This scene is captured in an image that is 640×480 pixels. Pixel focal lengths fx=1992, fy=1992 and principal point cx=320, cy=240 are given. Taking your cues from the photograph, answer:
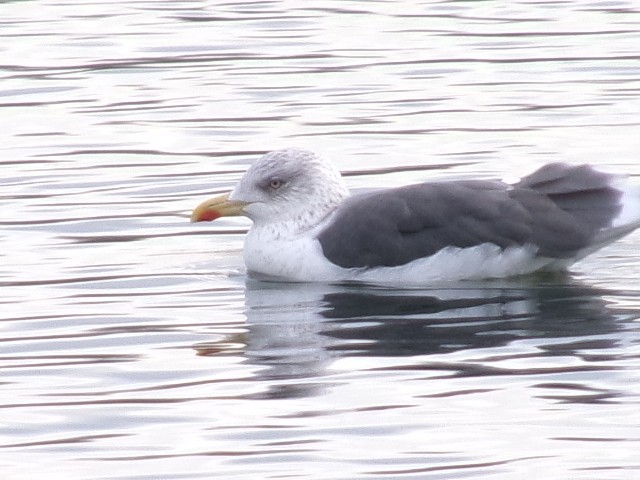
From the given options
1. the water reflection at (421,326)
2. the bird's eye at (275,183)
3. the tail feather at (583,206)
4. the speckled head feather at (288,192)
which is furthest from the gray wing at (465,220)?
the bird's eye at (275,183)

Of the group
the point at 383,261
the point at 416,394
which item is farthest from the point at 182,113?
the point at 416,394

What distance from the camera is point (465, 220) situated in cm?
1214

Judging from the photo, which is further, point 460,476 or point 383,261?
point 383,261

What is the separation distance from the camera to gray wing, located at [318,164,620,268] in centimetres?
1214

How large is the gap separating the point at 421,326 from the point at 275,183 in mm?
2294

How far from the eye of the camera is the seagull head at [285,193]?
1291 centimetres

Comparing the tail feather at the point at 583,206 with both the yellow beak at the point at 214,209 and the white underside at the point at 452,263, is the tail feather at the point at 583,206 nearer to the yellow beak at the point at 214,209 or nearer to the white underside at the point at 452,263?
the white underside at the point at 452,263

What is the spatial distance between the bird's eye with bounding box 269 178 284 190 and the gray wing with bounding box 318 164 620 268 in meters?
0.76

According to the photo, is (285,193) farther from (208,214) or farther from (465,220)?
(465,220)

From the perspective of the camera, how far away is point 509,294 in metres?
12.0

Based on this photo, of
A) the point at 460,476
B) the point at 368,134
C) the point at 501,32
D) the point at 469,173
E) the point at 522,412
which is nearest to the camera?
the point at 460,476

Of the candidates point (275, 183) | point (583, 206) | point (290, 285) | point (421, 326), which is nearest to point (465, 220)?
point (583, 206)

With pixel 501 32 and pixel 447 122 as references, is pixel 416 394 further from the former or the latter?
pixel 501 32

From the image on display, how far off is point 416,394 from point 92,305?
9.56 feet
